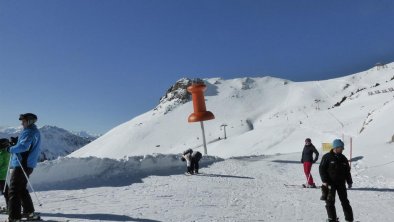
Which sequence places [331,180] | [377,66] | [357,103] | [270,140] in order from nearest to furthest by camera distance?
[331,180] < [270,140] < [357,103] < [377,66]

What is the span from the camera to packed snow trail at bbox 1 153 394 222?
10109 millimetres

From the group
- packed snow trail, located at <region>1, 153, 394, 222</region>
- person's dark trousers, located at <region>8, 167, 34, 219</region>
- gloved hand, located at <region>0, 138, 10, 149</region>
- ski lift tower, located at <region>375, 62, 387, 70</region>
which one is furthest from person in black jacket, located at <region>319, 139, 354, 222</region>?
ski lift tower, located at <region>375, 62, 387, 70</region>

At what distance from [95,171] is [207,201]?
6.67m

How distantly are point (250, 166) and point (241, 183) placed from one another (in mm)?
6308

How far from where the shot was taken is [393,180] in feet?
57.3

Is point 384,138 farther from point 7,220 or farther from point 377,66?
point 377,66

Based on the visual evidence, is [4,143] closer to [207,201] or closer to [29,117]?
[29,117]

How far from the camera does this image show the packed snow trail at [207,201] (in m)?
10.1

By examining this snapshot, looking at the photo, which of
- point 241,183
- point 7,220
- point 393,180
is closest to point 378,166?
point 393,180

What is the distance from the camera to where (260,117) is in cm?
8575

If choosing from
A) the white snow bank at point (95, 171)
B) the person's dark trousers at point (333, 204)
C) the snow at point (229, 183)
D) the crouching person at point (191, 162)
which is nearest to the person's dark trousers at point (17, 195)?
the snow at point (229, 183)

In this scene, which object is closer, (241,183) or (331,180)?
(331,180)

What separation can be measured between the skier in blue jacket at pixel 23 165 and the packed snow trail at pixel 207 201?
0.94 metres

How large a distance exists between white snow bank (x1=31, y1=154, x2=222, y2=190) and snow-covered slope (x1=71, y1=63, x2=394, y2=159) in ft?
54.8
